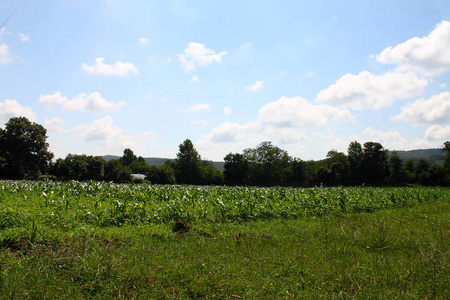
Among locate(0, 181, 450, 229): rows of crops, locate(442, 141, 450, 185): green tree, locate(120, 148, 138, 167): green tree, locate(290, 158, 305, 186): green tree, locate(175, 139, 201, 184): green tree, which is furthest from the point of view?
locate(120, 148, 138, 167): green tree

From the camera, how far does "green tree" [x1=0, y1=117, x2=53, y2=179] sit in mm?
51594

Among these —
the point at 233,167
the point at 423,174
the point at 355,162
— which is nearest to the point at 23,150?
the point at 233,167

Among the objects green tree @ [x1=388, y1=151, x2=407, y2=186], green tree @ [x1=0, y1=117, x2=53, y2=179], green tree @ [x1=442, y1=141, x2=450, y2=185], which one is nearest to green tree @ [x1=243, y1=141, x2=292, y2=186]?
green tree @ [x1=388, y1=151, x2=407, y2=186]

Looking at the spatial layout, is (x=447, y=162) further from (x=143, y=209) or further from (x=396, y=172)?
(x=143, y=209)

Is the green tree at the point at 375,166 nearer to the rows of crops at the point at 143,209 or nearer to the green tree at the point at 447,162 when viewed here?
the green tree at the point at 447,162

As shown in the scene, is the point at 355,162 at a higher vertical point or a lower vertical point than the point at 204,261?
higher

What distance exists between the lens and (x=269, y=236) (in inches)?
285

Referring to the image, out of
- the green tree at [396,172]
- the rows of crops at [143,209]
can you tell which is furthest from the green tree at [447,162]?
the rows of crops at [143,209]

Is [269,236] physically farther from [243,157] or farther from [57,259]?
[243,157]

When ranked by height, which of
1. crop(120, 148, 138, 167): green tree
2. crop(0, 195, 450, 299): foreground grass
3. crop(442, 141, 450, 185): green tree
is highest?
crop(120, 148, 138, 167): green tree

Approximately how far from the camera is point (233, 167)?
76.6m

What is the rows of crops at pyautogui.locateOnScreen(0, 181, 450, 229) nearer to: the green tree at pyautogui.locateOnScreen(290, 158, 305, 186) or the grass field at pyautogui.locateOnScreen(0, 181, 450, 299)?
the grass field at pyautogui.locateOnScreen(0, 181, 450, 299)

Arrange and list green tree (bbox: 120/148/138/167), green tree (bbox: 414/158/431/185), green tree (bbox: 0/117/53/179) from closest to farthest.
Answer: green tree (bbox: 0/117/53/179), green tree (bbox: 414/158/431/185), green tree (bbox: 120/148/138/167)

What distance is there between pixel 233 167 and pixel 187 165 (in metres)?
13.2
